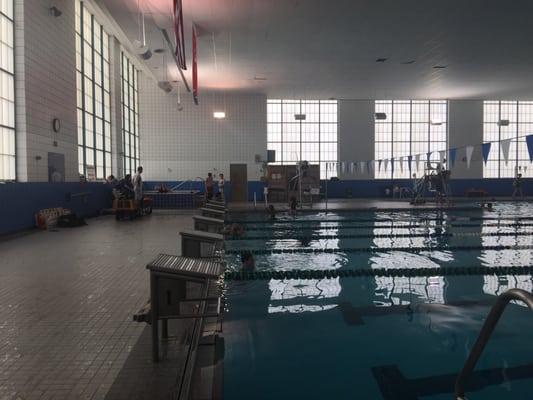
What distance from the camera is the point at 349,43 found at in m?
10.8

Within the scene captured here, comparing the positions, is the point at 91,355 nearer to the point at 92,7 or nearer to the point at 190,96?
the point at 92,7

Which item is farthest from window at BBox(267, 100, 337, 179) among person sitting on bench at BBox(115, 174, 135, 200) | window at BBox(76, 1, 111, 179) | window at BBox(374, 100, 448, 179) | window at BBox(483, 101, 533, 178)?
person sitting on bench at BBox(115, 174, 135, 200)

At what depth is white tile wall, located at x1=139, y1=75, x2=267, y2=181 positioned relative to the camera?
1691 centimetres

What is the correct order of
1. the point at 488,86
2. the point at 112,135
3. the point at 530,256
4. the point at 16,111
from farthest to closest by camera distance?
the point at 488,86, the point at 112,135, the point at 16,111, the point at 530,256

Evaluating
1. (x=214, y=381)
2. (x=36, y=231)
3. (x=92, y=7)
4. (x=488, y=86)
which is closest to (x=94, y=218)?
(x=36, y=231)

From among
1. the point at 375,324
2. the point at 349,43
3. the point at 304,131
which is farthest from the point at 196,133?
the point at 375,324

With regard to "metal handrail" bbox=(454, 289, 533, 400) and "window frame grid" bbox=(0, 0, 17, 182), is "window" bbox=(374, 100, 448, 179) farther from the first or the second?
"metal handrail" bbox=(454, 289, 533, 400)

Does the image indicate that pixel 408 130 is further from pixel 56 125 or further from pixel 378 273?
pixel 378 273

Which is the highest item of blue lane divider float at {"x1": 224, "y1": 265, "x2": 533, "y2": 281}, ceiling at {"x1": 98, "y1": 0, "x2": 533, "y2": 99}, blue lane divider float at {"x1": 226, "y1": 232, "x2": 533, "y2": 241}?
ceiling at {"x1": 98, "y1": 0, "x2": 533, "y2": 99}

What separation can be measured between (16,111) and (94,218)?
3666mm

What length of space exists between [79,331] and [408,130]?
19755mm

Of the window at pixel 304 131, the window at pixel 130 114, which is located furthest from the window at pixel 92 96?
the window at pixel 304 131

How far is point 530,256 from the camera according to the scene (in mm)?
5781

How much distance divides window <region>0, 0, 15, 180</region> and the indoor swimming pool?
14.8ft
